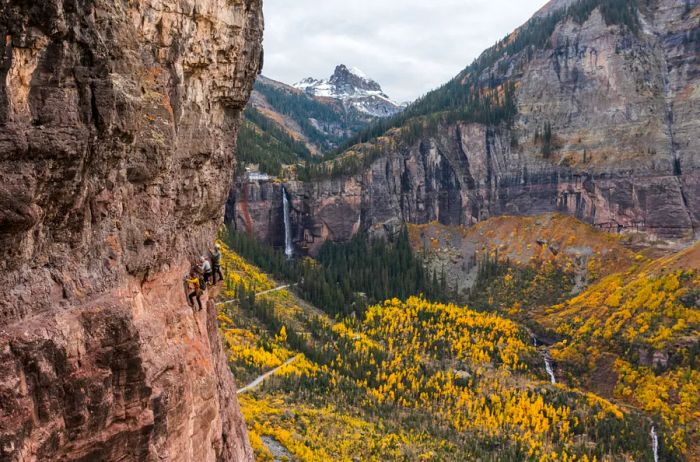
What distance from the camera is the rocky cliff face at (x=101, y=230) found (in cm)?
1070

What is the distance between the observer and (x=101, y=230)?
44.4ft

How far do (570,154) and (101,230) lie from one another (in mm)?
147153

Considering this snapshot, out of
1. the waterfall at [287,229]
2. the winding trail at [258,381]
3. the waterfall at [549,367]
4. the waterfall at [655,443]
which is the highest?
the waterfall at [287,229]

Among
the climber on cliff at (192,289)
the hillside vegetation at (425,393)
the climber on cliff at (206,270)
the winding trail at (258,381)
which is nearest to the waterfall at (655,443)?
the hillside vegetation at (425,393)

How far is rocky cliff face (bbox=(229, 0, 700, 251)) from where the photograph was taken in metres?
131

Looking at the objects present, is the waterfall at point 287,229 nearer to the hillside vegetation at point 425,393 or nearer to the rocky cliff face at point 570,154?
the rocky cliff face at point 570,154

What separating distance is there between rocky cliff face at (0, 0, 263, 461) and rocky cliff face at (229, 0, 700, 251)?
127m

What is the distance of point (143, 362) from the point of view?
13.9m

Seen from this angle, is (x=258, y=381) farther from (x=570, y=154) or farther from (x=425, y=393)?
(x=570, y=154)

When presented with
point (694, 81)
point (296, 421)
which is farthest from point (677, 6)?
point (296, 421)

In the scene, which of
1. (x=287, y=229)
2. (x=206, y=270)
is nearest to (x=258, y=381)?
(x=206, y=270)

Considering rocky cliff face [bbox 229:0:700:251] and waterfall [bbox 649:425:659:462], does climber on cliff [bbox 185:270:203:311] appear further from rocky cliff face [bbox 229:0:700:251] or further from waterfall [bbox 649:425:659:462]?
rocky cliff face [bbox 229:0:700:251]

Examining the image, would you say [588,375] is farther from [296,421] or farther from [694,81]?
[694,81]

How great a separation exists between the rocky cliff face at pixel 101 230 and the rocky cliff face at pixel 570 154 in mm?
127003
